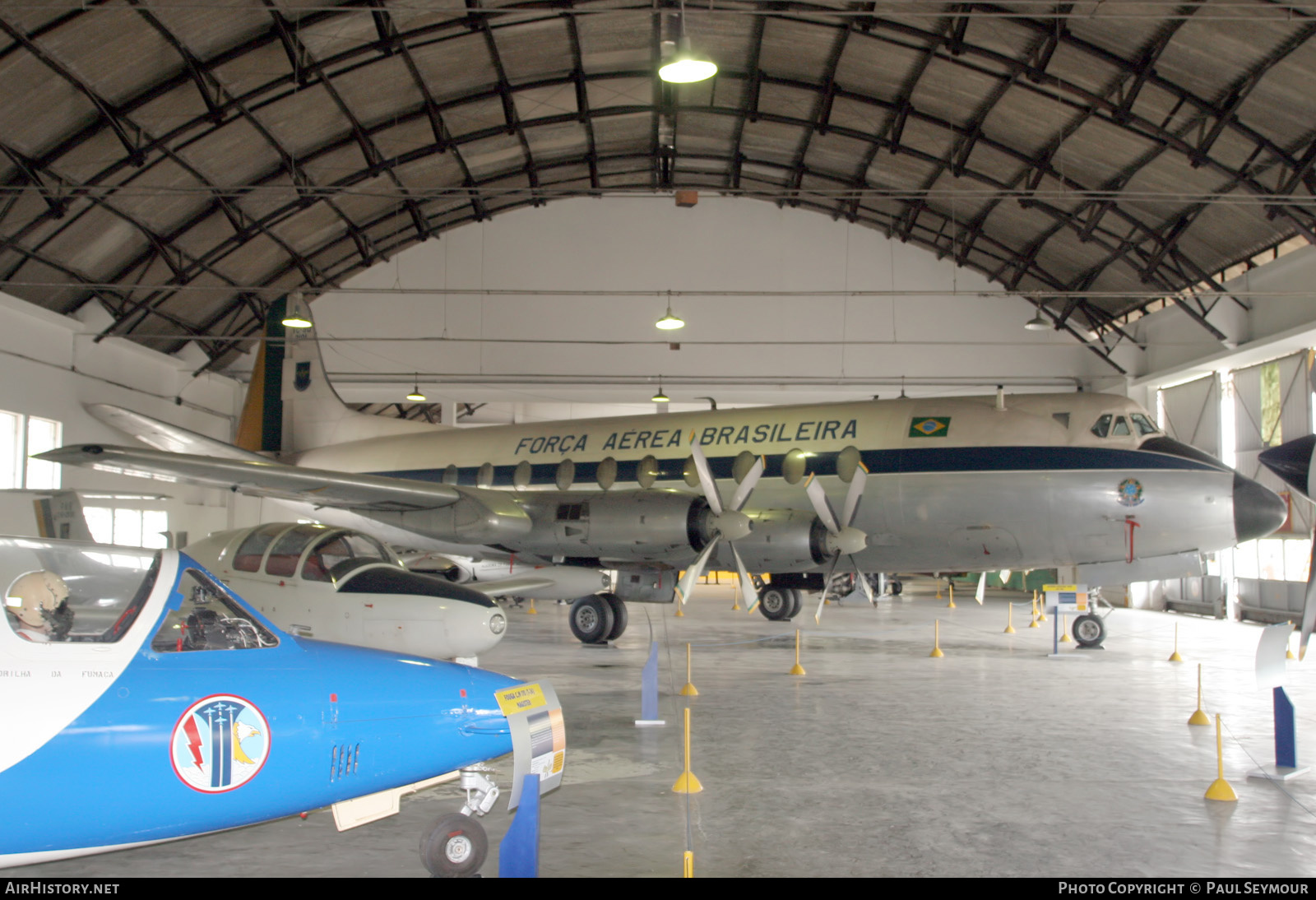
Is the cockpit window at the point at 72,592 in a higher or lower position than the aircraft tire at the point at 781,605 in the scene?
higher

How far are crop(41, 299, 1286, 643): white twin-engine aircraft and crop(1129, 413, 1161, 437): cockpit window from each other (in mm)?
42

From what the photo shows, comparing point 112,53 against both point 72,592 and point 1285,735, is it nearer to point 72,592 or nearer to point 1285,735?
point 72,592

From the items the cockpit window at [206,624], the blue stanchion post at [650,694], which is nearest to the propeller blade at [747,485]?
the blue stanchion post at [650,694]

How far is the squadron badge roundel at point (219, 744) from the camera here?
4.35m

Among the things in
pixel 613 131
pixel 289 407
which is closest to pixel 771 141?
pixel 613 131

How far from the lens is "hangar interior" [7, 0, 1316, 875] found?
15727mm

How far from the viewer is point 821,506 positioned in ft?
46.8

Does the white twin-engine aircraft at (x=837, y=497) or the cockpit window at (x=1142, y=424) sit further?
the cockpit window at (x=1142, y=424)

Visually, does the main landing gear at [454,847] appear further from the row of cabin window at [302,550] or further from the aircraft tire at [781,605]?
the aircraft tire at [781,605]

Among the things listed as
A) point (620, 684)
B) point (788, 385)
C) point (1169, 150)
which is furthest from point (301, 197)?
point (1169, 150)

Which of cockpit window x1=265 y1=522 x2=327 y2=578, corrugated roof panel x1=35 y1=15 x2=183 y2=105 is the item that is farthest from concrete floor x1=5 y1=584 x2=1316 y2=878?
corrugated roof panel x1=35 y1=15 x2=183 y2=105

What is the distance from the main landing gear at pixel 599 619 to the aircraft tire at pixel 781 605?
Answer: 19.0 ft

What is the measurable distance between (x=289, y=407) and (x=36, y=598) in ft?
58.8

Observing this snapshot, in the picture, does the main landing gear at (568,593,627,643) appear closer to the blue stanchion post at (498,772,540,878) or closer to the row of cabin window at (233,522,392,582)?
the row of cabin window at (233,522,392,582)
